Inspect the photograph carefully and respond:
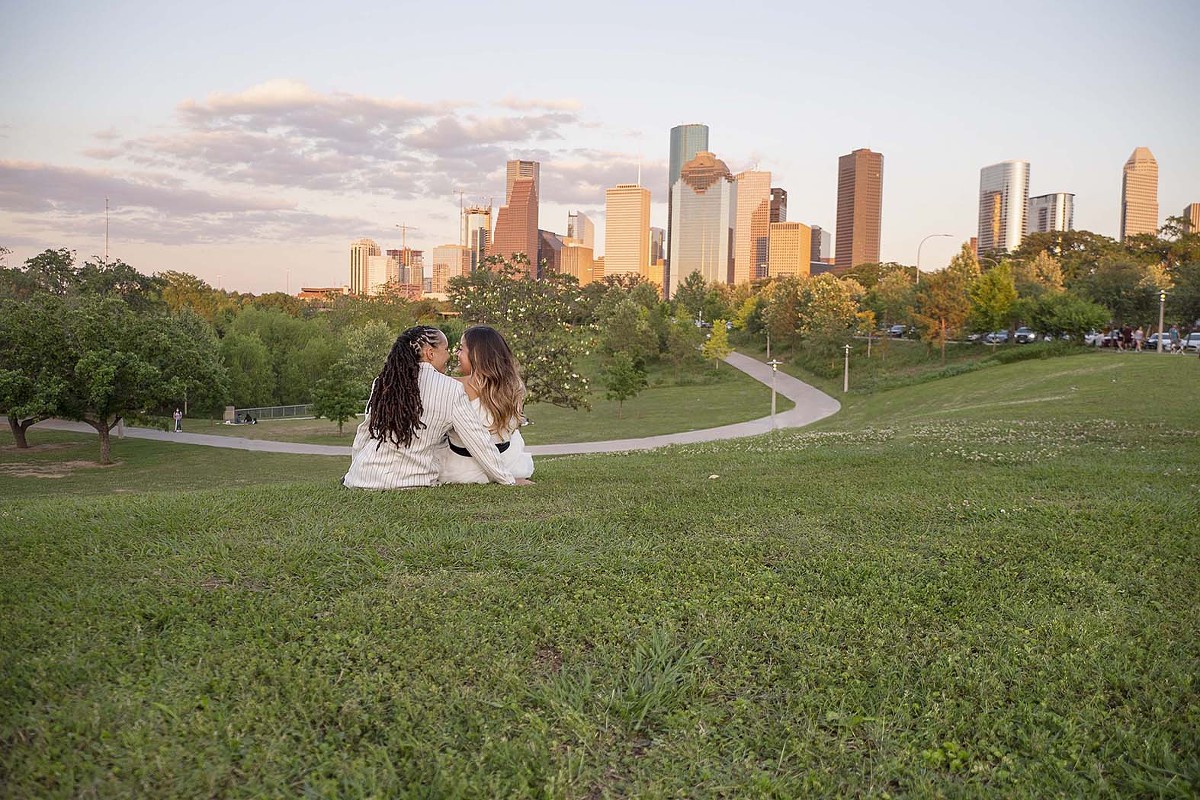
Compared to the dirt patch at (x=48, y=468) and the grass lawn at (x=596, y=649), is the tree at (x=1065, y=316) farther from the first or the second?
the dirt patch at (x=48, y=468)

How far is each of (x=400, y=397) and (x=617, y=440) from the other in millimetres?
28039

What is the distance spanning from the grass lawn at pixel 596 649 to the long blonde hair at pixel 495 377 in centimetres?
117

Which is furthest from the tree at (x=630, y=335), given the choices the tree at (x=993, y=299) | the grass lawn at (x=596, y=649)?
the grass lawn at (x=596, y=649)

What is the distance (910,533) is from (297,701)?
4.04m

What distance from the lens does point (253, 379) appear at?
188 feet

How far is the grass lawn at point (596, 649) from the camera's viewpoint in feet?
8.84

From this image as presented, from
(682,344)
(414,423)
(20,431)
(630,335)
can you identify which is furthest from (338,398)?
(414,423)

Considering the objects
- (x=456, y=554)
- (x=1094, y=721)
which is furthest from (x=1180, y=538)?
(x=456, y=554)

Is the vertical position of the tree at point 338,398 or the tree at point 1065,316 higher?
the tree at point 1065,316

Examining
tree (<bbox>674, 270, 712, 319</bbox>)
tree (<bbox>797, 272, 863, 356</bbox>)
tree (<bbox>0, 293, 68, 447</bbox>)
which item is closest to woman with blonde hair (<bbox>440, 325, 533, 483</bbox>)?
tree (<bbox>0, 293, 68, 447</bbox>)

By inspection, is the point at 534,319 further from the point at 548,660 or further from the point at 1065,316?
the point at 1065,316

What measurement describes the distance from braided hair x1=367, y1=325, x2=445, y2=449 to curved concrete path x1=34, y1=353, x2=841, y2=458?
799 inches

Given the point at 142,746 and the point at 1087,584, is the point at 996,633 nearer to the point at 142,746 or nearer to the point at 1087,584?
the point at 1087,584

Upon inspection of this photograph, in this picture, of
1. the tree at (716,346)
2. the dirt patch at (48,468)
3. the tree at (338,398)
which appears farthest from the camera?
the tree at (716,346)
